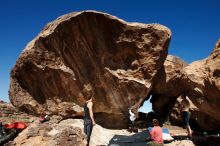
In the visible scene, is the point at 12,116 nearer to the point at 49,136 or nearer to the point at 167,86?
the point at 49,136

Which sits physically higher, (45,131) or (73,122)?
(73,122)

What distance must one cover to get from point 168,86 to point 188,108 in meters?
3.23

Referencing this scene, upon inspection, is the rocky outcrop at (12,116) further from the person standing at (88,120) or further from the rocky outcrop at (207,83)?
the rocky outcrop at (207,83)

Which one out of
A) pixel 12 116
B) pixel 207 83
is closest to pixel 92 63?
pixel 12 116

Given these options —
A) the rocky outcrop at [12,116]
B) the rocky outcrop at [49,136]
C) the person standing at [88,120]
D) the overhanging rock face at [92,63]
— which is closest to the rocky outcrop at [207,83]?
the overhanging rock face at [92,63]

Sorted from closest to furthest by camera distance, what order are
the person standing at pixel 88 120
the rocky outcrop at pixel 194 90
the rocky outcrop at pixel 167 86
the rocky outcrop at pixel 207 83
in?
the person standing at pixel 88 120
the rocky outcrop at pixel 207 83
the rocky outcrop at pixel 194 90
the rocky outcrop at pixel 167 86

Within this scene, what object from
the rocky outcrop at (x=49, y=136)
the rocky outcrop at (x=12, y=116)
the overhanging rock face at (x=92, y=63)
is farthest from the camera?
the overhanging rock face at (x=92, y=63)

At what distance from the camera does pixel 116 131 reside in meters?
17.2

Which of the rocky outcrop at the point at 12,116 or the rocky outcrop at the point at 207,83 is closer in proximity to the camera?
the rocky outcrop at the point at 207,83

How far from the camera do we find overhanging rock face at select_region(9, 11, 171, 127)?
Answer: 16875 mm

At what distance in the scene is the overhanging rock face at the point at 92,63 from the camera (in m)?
16.9

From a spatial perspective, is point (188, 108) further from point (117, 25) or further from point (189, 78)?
point (117, 25)

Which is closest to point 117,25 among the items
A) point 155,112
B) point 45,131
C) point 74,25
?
point 74,25

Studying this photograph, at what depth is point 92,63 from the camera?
17.4 metres
